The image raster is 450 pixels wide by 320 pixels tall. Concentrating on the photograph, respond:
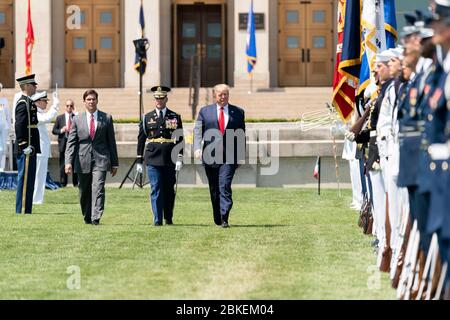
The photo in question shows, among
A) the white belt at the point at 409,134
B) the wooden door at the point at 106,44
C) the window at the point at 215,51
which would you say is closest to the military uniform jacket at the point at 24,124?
the white belt at the point at 409,134

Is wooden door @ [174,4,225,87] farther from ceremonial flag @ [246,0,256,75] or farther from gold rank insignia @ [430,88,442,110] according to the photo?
gold rank insignia @ [430,88,442,110]

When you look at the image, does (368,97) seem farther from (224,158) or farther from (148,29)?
(148,29)

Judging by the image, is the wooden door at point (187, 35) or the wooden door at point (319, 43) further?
the wooden door at point (187, 35)

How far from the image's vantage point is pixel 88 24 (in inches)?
1842

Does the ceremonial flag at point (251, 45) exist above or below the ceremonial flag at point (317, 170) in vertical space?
above

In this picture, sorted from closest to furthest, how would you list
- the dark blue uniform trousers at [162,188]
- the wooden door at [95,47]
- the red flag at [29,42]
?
the dark blue uniform trousers at [162,188] → the red flag at [29,42] → the wooden door at [95,47]

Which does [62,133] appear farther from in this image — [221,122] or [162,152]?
[221,122]

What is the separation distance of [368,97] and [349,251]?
2.39m

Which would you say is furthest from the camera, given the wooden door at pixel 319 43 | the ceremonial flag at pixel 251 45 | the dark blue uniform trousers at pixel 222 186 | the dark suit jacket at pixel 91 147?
the wooden door at pixel 319 43

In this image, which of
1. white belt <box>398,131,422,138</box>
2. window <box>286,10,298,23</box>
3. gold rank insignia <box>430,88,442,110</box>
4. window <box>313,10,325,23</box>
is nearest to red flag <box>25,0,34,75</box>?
window <box>286,10,298,23</box>

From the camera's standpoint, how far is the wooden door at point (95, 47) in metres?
46.5

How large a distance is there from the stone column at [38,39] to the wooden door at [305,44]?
7943mm

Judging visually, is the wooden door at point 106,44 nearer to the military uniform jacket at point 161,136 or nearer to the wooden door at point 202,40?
the wooden door at point 202,40
